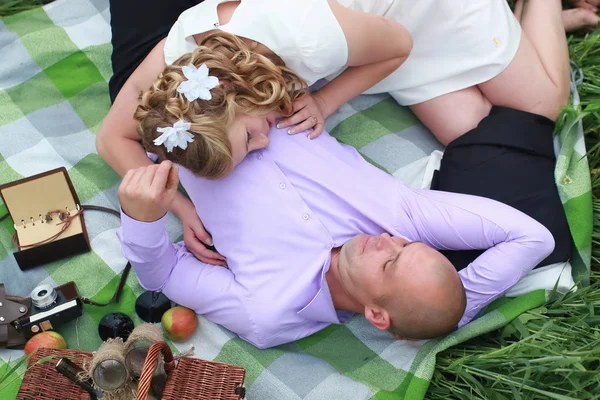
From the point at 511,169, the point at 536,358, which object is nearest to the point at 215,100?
the point at 511,169

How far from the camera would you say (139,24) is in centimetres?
247

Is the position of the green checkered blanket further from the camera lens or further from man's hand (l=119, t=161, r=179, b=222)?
man's hand (l=119, t=161, r=179, b=222)

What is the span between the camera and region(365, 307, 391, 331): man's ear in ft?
6.32

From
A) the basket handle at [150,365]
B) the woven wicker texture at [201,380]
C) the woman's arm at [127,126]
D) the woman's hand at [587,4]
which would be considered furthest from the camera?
the woman's hand at [587,4]

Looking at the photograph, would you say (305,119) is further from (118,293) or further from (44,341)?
(44,341)

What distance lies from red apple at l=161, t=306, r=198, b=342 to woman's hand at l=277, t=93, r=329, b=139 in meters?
0.71

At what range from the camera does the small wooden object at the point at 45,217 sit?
2.31 meters

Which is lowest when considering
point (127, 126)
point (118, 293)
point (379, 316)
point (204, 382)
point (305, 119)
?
point (118, 293)

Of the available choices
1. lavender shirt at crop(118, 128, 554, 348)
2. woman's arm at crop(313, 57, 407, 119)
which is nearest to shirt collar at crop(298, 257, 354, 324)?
lavender shirt at crop(118, 128, 554, 348)

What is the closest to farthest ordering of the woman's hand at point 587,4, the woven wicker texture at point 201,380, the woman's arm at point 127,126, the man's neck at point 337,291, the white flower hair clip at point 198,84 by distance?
the woven wicker texture at point 201,380
the white flower hair clip at point 198,84
the man's neck at point 337,291
the woman's arm at point 127,126
the woman's hand at point 587,4

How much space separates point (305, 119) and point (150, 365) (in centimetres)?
106

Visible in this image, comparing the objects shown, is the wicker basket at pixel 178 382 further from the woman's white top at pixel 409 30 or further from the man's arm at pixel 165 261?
the woman's white top at pixel 409 30

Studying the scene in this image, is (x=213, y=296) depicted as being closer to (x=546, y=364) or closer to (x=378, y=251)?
(x=378, y=251)

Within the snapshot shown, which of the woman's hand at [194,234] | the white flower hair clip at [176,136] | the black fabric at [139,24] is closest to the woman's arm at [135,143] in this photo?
the woman's hand at [194,234]
